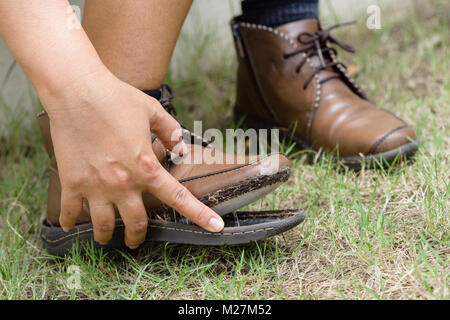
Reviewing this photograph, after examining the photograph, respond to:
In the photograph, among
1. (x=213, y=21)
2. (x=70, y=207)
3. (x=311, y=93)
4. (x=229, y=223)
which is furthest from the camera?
(x=213, y=21)

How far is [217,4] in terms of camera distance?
2.11 meters

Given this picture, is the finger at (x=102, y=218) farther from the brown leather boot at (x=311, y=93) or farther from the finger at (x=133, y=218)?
the brown leather boot at (x=311, y=93)

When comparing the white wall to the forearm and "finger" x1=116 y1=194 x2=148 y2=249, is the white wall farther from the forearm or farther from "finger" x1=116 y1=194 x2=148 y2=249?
"finger" x1=116 y1=194 x2=148 y2=249

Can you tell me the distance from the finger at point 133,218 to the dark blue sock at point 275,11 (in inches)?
30.4

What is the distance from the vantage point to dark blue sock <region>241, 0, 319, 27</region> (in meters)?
1.43

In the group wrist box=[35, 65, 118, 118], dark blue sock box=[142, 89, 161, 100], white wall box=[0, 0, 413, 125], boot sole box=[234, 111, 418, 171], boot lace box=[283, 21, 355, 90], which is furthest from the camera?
white wall box=[0, 0, 413, 125]

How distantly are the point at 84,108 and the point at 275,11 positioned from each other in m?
0.79

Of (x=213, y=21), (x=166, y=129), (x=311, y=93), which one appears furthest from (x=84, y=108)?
(x=213, y=21)

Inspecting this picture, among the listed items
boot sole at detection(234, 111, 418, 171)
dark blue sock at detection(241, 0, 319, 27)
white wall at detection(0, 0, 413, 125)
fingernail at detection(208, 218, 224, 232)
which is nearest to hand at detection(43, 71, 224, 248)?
fingernail at detection(208, 218, 224, 232)

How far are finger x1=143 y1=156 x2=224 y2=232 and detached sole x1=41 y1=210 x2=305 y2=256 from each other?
0.11 ft

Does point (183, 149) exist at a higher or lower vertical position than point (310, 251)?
higher

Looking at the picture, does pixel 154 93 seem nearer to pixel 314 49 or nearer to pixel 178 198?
pixel 178 198

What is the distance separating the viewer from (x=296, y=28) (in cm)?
141
